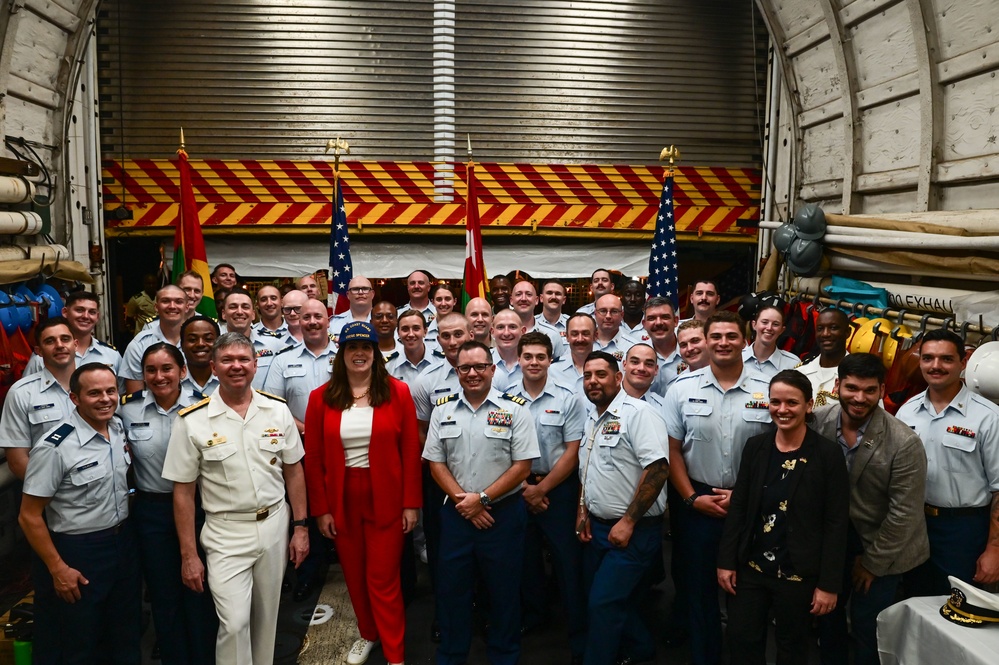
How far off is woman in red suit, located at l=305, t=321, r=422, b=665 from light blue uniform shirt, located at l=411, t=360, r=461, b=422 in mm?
683

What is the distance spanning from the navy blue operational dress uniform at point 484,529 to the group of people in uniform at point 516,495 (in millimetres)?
13

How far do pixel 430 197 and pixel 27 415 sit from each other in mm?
5405

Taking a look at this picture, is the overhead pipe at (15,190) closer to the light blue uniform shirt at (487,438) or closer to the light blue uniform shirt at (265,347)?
the light blue uniform shirt at (265,347)

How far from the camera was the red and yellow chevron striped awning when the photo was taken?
8.46m

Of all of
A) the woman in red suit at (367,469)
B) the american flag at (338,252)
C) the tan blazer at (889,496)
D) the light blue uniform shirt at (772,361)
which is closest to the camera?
A: the tan blazer at (889,496)

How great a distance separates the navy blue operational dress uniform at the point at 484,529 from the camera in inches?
163

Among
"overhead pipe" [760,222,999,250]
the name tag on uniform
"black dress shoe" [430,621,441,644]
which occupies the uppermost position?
"overhead pipe" [760,222,999,250]

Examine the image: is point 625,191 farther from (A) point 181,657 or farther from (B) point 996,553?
(A) point 181,657

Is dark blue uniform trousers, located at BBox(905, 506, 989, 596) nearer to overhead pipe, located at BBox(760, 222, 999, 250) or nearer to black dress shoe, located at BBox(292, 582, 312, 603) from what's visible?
overhead pipe, located at BBox(760, 222, 999, 250)

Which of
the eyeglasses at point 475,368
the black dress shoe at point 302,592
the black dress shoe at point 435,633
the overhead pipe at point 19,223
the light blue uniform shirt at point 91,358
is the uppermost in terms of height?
the overhead pipe at point 19,223

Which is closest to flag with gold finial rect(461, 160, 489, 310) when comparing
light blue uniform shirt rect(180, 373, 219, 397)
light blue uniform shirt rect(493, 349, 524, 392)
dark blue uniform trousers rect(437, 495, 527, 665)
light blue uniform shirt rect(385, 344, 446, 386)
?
light blue uniform shirt rect(385, 344, 446, 386)

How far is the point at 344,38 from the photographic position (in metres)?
8.55

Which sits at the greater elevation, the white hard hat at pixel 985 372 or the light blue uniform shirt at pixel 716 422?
the white hard hat at pixel 985 372

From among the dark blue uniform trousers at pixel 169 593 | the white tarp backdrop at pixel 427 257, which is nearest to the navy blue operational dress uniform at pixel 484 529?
the dark blue uniform trousers at pixel 169 593
